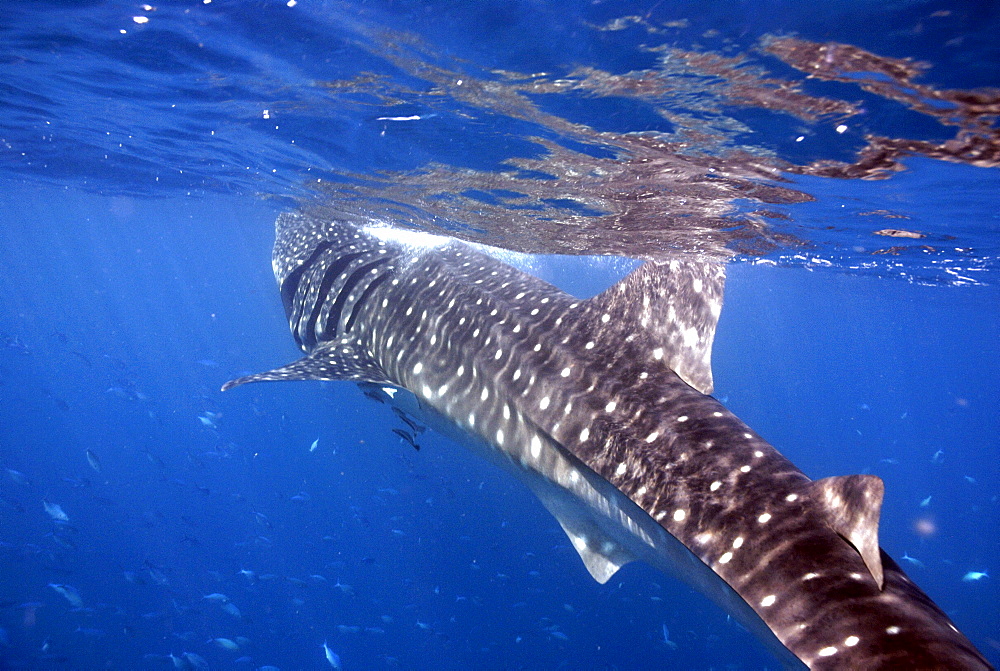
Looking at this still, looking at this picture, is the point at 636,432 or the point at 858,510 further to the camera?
the point at 636,432

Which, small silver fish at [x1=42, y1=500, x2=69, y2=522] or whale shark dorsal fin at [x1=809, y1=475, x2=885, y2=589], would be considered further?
small silver fish at [x1=42, y1=500, x2=69, y2=522]

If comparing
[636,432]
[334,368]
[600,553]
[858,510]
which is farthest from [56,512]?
[858,510]

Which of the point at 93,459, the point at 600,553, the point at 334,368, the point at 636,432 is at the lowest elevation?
the point at 93,459

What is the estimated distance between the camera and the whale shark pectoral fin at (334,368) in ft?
20.6

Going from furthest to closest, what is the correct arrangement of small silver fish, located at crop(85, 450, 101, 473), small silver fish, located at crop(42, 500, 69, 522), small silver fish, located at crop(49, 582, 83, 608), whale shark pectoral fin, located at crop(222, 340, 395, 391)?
small silver fish, located at crop(85, 450, 101, 473), small silver fish, located at crop(42, 500, 69, 522), small silver fish, located at crop(49, 582, 83, 608), whale shark pectoral fin, located at crop(222, 340, 395, 391)

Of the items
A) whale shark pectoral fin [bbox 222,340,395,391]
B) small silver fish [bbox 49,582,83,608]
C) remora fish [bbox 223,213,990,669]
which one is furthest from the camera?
small silver fish [bbox 49,582,83,608]

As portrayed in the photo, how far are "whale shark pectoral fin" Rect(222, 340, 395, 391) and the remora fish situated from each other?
32 mm

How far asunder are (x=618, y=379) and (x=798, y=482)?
1632 mm

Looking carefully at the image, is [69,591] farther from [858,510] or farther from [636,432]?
[858,510]

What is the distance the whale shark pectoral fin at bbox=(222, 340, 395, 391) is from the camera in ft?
20.6

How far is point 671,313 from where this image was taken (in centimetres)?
504

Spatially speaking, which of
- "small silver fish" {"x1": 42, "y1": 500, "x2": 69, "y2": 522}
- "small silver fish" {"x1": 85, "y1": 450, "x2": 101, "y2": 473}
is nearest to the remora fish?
"small silver fish" {"x1": 85, "y1": 450, "x2": 101, "y2": 473}

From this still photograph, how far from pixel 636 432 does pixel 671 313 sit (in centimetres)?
154

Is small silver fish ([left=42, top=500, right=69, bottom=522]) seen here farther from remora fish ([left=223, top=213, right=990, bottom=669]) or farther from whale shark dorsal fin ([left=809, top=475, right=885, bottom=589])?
whale shark dorsal fin ([left=809, top=475, right=885, bottom=589])
